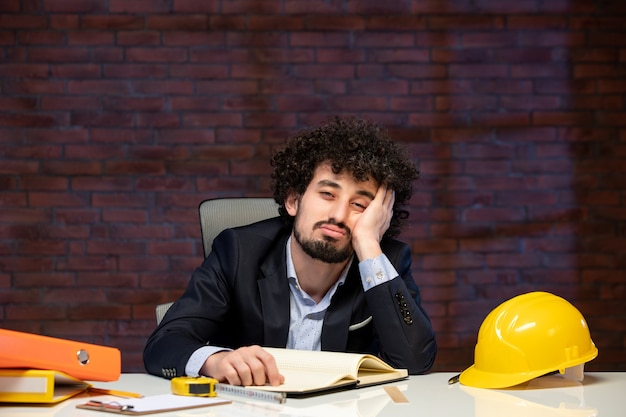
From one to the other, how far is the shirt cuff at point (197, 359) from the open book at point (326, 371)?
14 cm

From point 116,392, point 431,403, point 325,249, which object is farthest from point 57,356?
point 325,249

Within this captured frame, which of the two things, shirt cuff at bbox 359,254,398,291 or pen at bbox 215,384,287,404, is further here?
shirt cuff at bbox 359,254,398,291

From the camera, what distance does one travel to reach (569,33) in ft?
13.2

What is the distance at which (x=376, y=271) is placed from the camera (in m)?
2.19

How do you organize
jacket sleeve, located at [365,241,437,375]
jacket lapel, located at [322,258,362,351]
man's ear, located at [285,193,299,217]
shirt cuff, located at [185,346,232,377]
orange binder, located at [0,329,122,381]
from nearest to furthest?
orange binder, located at [0,329,122,381], shirt cuff, located at [185,346,232,377], jacket sleeve, located at [365,241,437,375], jacket lapel, located at [322,258,362,351], man's ear, located at [285,193,299,217]

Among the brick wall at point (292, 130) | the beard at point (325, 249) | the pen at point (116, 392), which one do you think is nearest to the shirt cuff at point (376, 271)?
the beard at point (325, 249)

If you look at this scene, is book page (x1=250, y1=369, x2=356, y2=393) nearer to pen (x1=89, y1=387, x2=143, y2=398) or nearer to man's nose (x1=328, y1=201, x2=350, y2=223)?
pen (x1=89, y1=387, x2=143, y2=398)

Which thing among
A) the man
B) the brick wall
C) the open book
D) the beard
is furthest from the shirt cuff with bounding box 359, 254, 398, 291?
the brick wall

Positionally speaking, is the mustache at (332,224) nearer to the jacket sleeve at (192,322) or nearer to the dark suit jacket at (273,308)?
the dark suit jacket at (273,308)

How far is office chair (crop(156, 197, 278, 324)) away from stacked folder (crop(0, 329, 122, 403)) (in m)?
0.99

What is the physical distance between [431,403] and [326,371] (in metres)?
0.25

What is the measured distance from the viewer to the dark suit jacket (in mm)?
2113

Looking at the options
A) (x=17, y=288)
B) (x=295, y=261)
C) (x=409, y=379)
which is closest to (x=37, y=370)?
(x=409, y=379)

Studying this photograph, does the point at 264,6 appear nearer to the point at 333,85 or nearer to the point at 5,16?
the point at 333,85
